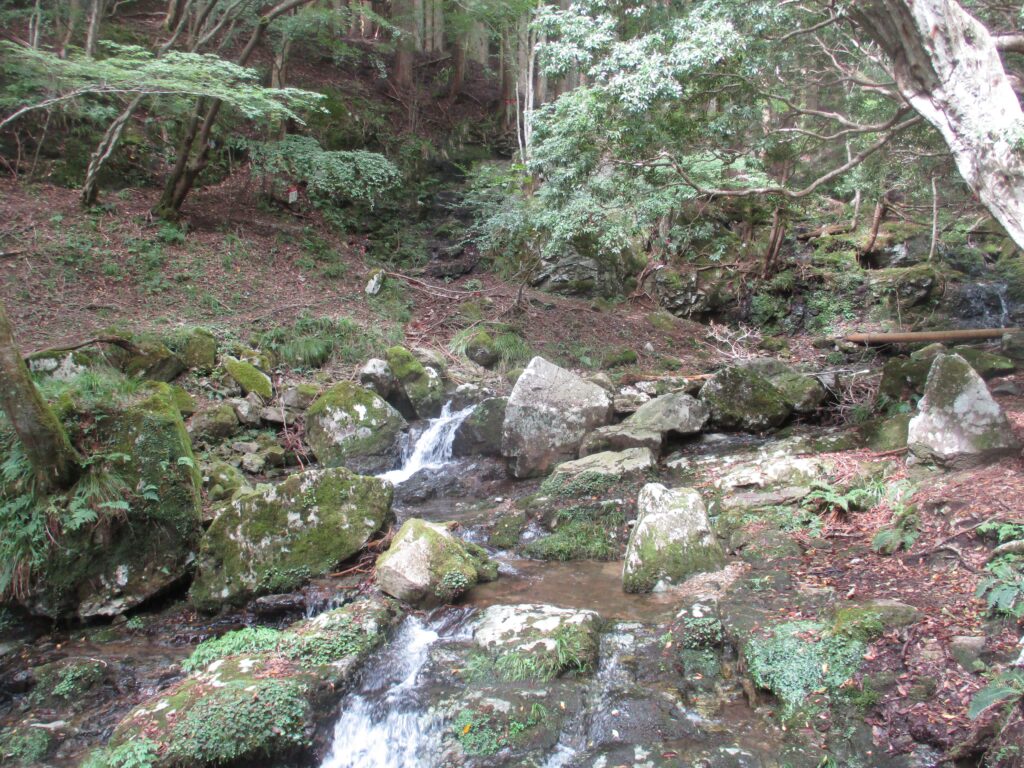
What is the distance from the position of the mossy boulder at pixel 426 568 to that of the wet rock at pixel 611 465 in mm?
2246

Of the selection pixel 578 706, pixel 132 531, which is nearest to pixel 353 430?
pixel 132 531

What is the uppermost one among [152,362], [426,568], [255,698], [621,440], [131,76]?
[131,76]

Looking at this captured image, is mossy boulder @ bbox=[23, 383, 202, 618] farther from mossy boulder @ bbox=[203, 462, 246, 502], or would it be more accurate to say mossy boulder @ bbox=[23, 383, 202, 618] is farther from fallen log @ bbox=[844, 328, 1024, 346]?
fallen log @ bbox=[844, 328, 1024, 346]

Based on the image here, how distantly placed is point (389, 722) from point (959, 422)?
5405mm

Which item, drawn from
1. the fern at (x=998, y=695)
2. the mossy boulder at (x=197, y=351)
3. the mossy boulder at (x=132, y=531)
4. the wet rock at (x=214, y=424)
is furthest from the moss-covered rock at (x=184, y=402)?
the fern at (x=998, y=695)

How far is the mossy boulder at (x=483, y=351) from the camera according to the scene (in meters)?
12.1

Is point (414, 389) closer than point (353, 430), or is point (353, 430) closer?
point (353, 430)

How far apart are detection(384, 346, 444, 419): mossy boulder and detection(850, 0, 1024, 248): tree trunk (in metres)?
7.54

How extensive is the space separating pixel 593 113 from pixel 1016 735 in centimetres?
678

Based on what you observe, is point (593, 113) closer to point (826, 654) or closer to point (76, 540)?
point (826, 654)

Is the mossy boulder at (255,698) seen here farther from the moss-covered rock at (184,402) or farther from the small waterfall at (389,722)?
the moss-covered rock at (184,402)

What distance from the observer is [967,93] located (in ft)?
14.0

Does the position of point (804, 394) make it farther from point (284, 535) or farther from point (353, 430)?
point (284, 535)

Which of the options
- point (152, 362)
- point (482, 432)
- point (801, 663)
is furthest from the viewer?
point (482, 432)
